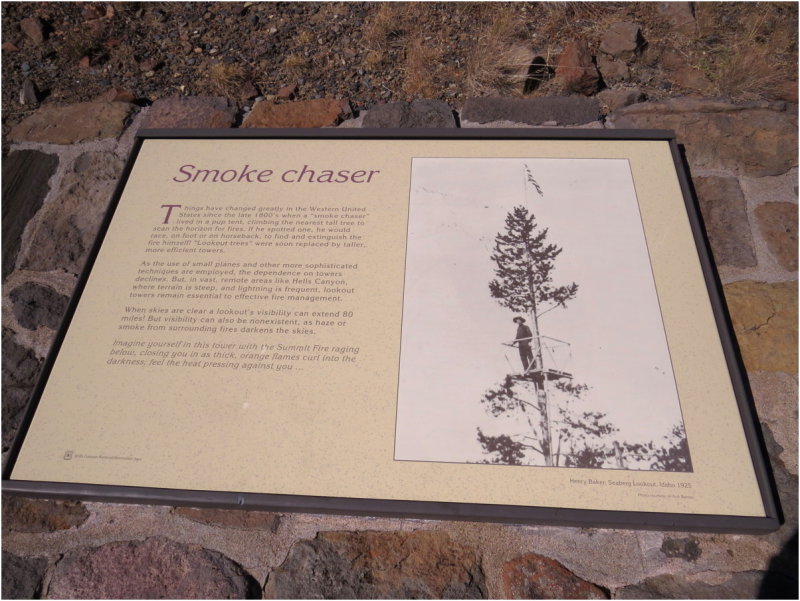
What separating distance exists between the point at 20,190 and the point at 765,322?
10.4 feet

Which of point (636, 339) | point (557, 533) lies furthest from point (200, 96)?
point (557, 533)

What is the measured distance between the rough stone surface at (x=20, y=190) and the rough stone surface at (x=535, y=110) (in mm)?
1974

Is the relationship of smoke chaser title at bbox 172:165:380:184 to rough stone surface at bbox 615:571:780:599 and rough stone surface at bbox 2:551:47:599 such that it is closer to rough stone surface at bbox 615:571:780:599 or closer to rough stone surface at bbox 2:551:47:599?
rough stone surface at bbox 2:551:47:599

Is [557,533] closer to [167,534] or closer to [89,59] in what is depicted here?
[167,534]

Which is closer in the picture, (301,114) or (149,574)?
(149,574)

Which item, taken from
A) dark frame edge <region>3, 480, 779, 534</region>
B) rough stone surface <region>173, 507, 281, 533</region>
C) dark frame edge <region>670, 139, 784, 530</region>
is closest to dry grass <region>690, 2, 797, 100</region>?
dark frame edge <region>670, 139, 784, 530</region>

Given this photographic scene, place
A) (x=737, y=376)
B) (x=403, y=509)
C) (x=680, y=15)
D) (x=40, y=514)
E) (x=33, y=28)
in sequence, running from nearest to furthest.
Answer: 1. (x=403, y=509)
2. (x=737, y=376)
3. (x=40, y=514)
4. (x=680, y=15)
5. (x=33, y=28)

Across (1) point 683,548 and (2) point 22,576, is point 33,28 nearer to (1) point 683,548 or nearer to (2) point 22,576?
(2) point 22,576

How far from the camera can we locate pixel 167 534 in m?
1.52

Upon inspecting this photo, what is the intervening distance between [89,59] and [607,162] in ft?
9.22

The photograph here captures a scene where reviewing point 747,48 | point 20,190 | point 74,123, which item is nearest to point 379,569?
point 20,190

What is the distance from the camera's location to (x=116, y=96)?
246 centimetres

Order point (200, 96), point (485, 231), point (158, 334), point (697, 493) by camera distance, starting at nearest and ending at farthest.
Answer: point (697, 493) < point (158, 334) < point (485, 231) < point (200, 96)

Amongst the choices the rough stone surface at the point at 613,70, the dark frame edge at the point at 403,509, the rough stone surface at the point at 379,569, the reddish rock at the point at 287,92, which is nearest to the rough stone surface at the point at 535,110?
the rough stone surface at the point at 613,70
